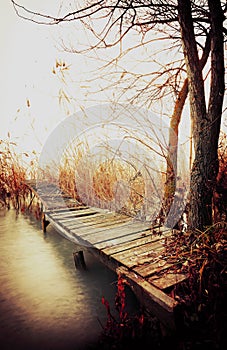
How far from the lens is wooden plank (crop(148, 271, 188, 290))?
5.68 feet

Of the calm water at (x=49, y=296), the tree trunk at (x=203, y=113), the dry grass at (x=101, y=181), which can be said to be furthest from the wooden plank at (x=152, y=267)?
the dry grass at (x=101, y=181)

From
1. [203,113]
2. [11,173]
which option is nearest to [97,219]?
[203,113]

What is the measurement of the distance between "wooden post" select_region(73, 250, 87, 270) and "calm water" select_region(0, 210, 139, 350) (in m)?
0.07

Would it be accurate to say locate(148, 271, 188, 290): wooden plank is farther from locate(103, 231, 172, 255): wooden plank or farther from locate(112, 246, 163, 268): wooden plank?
locate(103, 231, 172, 255): wooden plank

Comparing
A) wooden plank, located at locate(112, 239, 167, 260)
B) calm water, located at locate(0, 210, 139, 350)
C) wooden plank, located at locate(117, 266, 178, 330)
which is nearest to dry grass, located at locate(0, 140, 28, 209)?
calm water, located at locate(0, 210, 139, 350)

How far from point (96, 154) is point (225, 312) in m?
3.09

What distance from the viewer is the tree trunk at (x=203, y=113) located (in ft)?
7.03

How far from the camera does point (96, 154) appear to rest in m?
4.36

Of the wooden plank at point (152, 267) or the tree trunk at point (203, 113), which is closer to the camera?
the wooden plank at point (152, 267)

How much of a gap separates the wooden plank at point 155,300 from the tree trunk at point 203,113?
735mm

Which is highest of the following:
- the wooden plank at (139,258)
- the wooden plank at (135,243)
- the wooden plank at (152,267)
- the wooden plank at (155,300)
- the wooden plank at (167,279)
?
the wooden plank at (135,243)

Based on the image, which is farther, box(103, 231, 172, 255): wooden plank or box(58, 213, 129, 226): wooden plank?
box(58, 213, 129, 226): wooden plank

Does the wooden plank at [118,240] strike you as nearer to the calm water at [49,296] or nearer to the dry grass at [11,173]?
the calm water at [49,296]

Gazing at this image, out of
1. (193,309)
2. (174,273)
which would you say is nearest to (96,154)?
(174,273)
